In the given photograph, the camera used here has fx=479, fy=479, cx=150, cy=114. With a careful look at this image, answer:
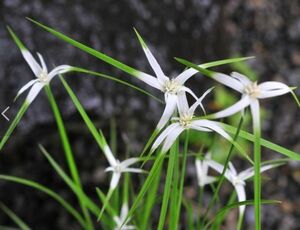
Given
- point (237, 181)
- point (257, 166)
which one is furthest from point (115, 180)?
point (257, 166)

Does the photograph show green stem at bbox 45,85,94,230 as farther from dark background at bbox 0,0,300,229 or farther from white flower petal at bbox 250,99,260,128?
dark background at bbox 0,0,300,229

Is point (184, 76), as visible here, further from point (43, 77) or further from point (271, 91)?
point (43, 77)

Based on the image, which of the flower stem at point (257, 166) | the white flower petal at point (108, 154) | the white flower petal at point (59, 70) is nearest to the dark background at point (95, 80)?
the white flower petal at point (108, 154)

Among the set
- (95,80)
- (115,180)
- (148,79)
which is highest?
(95,80)

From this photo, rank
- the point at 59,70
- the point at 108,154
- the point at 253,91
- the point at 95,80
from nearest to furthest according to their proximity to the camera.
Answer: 1. the point at 253,91
2. the point at 59,70
3. the point at 108,154
4. the point at 95,80

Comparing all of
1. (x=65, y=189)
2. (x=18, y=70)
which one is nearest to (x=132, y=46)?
(x=18, y=70)

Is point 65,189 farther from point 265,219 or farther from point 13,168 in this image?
point 265,219

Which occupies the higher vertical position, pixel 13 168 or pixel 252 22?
pixel 252 22
